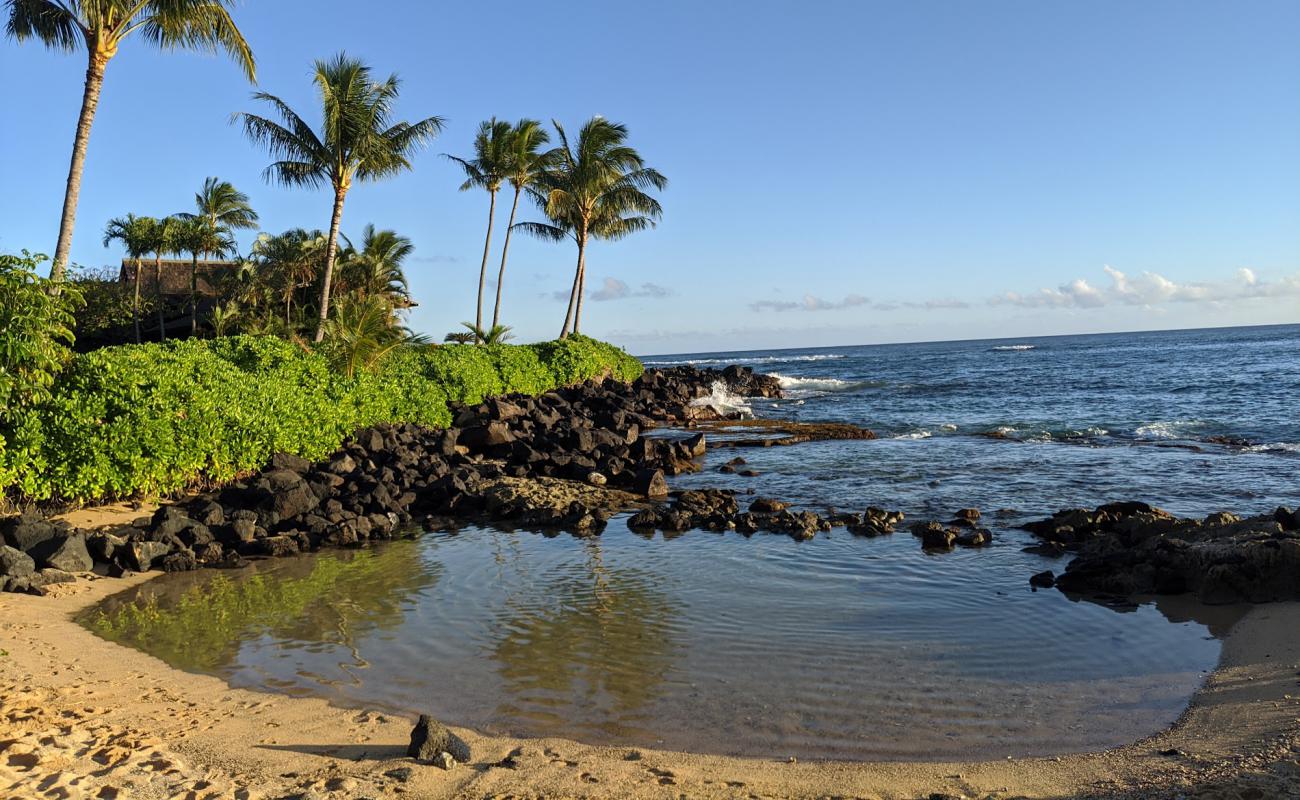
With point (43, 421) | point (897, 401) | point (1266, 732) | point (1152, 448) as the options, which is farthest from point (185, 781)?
point (897, 401)

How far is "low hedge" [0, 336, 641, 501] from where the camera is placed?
10680 mm

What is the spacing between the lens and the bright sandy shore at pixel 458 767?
462cm

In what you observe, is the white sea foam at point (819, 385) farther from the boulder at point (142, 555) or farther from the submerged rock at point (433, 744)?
the submerged rock at point (433, 744)

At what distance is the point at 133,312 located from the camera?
1409 inches

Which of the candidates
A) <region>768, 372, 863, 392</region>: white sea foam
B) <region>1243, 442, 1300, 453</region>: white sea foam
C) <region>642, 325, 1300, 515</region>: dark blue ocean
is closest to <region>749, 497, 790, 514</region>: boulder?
<region>642, 325, 1300, 515</region>: dark blue ocean

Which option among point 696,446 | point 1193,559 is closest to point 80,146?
point 696,446

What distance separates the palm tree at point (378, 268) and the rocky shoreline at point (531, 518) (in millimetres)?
17446

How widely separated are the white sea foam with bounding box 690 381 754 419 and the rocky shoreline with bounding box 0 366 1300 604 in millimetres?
12294

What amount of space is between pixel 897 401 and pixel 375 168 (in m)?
25.5

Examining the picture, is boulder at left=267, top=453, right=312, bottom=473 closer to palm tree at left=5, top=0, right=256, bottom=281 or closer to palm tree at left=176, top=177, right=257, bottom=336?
palm tree at left=5, top=0, right=256, bottom=281

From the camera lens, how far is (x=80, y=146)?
47.6 ft

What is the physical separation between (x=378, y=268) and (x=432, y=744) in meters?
34.5

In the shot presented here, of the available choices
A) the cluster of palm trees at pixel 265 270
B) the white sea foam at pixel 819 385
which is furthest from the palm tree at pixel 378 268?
the white sea foam at pixel 819 385

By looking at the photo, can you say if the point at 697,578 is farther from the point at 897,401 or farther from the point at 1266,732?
the point at 897,401
